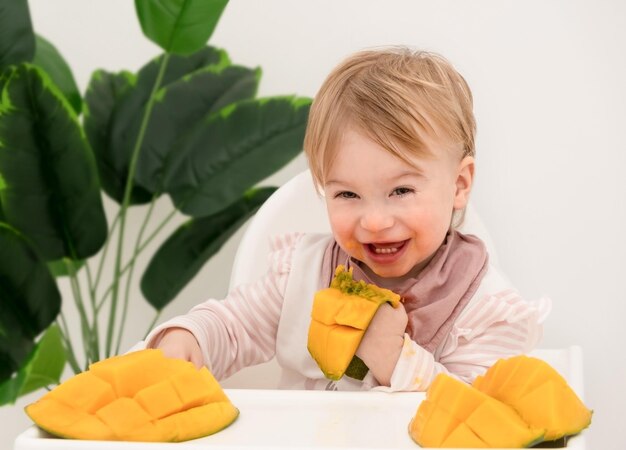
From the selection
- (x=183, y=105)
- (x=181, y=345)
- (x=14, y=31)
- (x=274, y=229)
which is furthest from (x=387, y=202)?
(x=14, y=31)

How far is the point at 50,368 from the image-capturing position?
1.80m

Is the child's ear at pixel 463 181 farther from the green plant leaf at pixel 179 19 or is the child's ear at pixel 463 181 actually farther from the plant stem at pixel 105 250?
the plant stem at pixel 105 250

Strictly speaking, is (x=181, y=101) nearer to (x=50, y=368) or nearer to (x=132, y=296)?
(x=132, y=296)

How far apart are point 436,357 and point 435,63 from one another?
1.17ft

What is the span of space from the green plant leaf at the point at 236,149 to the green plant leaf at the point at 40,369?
0.36 m

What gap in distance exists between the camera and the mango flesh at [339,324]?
2.81ft

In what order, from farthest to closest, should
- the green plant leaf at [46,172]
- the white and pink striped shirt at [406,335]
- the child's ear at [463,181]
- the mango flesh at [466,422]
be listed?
the green plant leaf at [46,172] < the child's ear at [463,181] < the white and pink striped shirt at [406,335] < the mango flesh at [466,422]

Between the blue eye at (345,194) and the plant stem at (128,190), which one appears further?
the plant stem at (128,190)

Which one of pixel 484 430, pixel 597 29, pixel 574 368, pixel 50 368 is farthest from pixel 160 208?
pixel 484 430

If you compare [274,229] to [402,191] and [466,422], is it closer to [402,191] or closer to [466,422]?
[402,191]

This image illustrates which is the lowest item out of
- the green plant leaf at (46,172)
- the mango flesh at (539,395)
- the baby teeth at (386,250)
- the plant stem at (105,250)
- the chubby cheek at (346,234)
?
the plant stem at (105,250)

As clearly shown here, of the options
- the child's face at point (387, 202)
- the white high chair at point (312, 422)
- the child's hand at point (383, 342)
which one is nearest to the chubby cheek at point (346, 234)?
the child's face at point (387, 202)

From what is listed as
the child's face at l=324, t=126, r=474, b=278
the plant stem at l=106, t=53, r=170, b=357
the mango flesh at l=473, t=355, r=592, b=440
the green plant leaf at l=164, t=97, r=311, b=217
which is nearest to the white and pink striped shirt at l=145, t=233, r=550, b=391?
the child's face at l=324, t=126, r=474, b=278

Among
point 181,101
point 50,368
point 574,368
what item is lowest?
Answer: point 50,368
